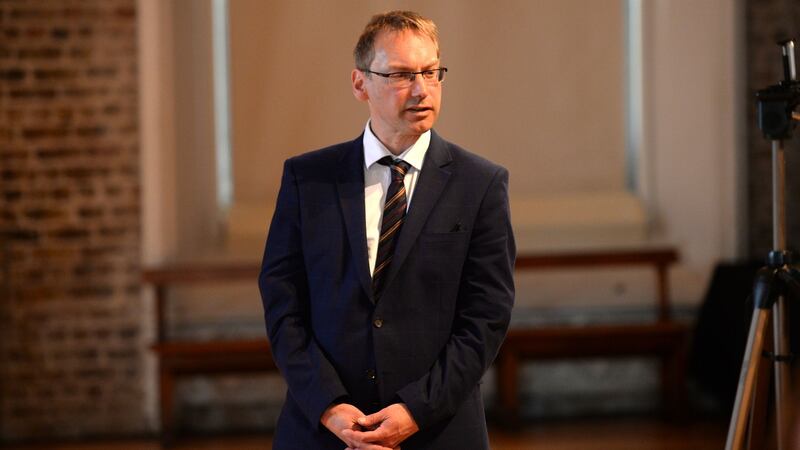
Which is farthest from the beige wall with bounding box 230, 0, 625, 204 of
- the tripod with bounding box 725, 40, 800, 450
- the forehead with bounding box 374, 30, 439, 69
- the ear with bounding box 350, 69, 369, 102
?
the forehead with bounding box 374, 30, 439, 69

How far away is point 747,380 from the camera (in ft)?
8.10

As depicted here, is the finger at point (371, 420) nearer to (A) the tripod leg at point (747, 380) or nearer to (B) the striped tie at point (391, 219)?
(B) the striped tie at point (391, 219)

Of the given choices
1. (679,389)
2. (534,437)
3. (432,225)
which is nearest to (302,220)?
(432,225)

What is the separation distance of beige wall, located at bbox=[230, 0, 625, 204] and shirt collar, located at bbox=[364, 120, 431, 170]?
3.28 meters

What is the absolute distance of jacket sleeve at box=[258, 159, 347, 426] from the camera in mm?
1997

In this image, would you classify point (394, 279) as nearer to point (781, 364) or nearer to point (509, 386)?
point (781, 364)

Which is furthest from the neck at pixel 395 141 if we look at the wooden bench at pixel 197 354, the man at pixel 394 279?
the wooden bench at pixel 197 354

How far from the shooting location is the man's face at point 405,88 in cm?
201

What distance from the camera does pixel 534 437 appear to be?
16.0 ft

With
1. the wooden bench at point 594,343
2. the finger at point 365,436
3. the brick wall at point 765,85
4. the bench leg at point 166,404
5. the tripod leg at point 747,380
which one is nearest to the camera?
the finger at point 365,436

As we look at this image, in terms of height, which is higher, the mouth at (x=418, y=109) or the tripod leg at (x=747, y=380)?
the mouth at (x=418, y=109)

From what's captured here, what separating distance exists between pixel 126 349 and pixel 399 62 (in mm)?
3554

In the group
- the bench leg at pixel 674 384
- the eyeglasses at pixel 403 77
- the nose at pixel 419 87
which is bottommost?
the bench leg at pixel 674 384

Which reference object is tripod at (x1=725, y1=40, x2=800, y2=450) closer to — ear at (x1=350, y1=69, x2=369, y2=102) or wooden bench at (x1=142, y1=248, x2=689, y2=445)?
ear at (x1=350, y1=69, x2=369, y2=102)
